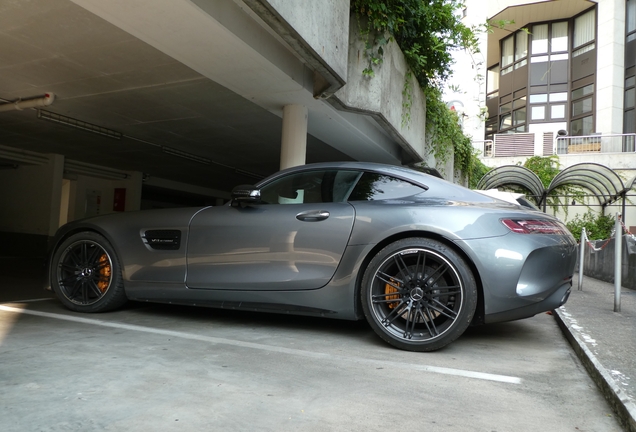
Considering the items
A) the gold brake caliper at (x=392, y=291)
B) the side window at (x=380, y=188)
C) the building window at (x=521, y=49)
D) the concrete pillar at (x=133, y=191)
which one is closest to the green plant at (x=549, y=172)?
the building window at (x=521, y=49)

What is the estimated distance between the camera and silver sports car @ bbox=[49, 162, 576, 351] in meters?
3.35

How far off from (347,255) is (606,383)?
173 centimetres

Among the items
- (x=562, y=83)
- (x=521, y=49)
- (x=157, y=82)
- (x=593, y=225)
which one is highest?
(x=521, y=49)

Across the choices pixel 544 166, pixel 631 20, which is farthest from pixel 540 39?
pixel 544 166

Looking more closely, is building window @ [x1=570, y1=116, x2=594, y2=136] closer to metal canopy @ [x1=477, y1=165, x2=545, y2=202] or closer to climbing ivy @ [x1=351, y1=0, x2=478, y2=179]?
metal canopy @ [x1=477, y1=165, x2=545, y2=202]

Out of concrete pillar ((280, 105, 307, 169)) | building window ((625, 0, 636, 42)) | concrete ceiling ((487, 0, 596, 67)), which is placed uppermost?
concrete ceiling ((487, 0, 596, 67))

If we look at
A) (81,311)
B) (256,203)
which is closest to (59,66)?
(81,311)

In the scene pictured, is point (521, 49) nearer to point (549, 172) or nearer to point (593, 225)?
point (549, 172)

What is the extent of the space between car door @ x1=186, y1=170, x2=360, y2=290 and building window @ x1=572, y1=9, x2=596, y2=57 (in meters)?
28.1

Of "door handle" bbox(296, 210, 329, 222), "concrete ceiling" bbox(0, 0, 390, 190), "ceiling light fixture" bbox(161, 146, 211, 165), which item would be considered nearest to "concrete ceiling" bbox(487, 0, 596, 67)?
"ceiling light fixture" bbox(161, 146, 211, 165)

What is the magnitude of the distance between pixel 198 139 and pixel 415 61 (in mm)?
4726

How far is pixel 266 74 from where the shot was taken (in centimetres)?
607

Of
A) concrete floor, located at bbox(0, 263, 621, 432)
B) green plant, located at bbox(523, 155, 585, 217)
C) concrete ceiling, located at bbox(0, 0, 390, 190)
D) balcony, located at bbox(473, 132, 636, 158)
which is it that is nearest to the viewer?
concrete floor, located at bbox(0, 263, 621, 432)

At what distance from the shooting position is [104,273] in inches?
175
